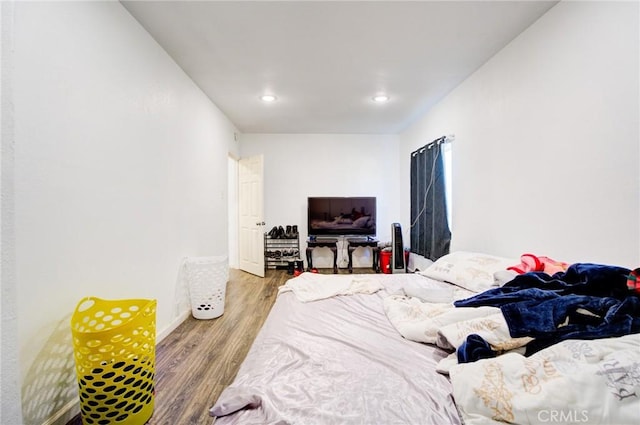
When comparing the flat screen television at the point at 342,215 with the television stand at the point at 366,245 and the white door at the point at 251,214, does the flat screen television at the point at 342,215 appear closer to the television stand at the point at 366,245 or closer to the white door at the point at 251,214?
the television stand at the point at 366,245

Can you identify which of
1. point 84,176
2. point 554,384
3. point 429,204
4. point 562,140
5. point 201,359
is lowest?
point 201,359

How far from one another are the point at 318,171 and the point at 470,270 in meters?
3.45

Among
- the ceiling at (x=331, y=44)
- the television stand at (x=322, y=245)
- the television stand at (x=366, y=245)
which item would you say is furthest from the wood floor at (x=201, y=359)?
the ceiling at (x=331, y=44)

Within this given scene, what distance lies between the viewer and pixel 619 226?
4.63 feet

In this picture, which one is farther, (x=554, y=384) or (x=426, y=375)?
(x=426, y=375)

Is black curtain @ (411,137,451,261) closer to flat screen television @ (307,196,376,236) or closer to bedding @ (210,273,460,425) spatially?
flat screen television @ (307,196,376,236)

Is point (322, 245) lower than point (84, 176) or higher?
lower

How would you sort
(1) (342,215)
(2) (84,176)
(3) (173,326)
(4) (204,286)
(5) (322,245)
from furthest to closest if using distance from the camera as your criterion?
(1) (342,215) < (5) (322,245) < (4) (204,286) < (3) (173,326) < (2) (84,176)

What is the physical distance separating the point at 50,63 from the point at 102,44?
0.43 meters

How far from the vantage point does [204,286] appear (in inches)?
105

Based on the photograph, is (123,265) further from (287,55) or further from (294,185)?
(294,185)

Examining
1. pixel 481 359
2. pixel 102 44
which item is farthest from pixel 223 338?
pixel 102 44

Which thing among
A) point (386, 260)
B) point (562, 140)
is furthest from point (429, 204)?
point (562, 140)

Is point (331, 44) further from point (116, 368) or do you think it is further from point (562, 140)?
point (116, 368)
